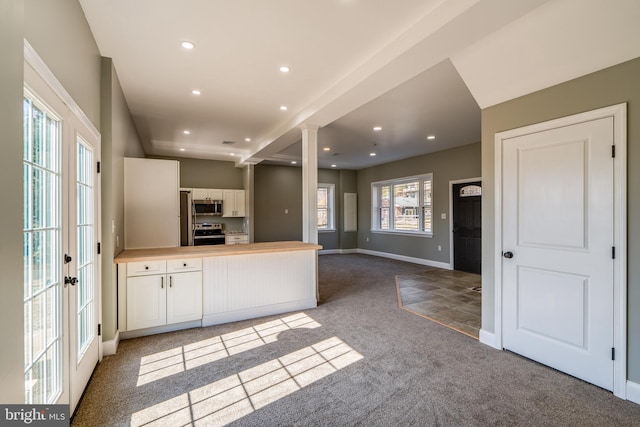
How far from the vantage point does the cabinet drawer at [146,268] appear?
3162 mm

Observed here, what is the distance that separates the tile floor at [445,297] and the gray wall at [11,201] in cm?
359

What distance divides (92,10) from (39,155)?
1.34 meters

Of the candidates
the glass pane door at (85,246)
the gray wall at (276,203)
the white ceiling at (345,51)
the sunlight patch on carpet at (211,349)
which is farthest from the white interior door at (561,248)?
the gray wall at (276,203)

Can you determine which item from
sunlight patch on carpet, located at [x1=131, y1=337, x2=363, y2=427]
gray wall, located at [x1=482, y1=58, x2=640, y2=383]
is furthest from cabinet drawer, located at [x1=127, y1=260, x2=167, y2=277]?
gray wall, located at [x1=482, y1=58, x2=640, y2=383]

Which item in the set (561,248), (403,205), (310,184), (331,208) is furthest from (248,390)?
(331,208)

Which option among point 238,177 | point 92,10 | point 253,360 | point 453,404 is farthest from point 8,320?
point 238,177

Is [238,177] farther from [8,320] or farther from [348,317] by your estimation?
[8,320]

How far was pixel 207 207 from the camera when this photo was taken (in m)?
7.16

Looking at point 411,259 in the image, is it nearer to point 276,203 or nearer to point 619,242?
point 276,203

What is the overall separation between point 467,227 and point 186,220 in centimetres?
632

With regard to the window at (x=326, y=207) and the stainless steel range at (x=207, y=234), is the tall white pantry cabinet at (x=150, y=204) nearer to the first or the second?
the stainless steel range at (x=207, y=234)

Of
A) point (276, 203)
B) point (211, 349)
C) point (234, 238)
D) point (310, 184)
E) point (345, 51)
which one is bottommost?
point (211, 349)

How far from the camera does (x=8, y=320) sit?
1056mm

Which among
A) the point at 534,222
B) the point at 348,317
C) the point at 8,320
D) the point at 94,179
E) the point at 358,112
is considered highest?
the point at 358,112
